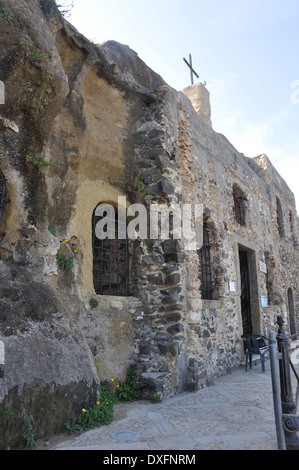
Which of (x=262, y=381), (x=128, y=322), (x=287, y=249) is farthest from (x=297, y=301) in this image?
(x=128, y=322)

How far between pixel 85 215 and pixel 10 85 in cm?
173

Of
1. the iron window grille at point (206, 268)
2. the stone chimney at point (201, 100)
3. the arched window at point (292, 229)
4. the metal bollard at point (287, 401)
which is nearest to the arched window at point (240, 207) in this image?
the iron window grille at point (206, 268)

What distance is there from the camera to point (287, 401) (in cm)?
271

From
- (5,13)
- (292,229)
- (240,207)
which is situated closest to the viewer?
(5,13)

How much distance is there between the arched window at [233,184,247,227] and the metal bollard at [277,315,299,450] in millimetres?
6394

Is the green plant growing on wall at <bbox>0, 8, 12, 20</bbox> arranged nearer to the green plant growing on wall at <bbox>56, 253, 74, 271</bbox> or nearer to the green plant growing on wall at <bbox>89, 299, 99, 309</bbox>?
the green plant growing on wall at <bbox>56, 253, 74, 271</bbox>

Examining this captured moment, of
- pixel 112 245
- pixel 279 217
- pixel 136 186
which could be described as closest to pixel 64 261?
pixel 112 245

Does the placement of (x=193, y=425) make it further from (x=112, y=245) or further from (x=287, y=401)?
(x=112, y=245)

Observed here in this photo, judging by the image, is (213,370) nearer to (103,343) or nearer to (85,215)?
(103,343)

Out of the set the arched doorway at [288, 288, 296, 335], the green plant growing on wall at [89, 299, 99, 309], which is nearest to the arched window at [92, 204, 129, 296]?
the green plant growing on wall at [89, 299, 99, 309]

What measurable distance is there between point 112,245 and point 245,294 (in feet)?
15.8

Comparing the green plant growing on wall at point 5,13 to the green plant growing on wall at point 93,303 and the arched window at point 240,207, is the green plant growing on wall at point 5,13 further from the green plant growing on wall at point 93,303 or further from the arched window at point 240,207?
the arched window at point 240,207

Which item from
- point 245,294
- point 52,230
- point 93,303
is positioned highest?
→ point 52,230

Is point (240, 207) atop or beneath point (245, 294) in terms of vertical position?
atop
